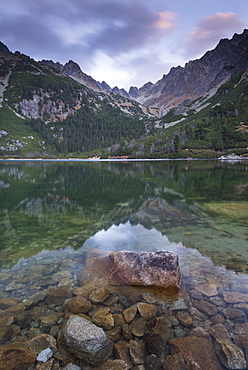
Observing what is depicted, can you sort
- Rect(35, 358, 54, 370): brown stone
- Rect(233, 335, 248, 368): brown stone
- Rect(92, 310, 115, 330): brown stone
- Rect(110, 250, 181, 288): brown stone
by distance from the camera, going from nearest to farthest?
1. Rect(35, 358, 54, 370): brown stone
2. Rect(233, 335, 248, 368): brown stone
3. Rect(92, 310, 115, 330): brown stone
4. Rect(110, 250, 181, 288): brown stone

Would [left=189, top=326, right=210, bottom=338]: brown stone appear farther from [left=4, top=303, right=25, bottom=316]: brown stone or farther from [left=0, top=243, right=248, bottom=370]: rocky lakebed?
[left=4, top=303, right=25, bottom=316]: brown stone

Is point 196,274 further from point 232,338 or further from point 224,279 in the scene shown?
point 232,338

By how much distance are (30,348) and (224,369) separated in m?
5.07

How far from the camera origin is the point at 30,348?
561 cm

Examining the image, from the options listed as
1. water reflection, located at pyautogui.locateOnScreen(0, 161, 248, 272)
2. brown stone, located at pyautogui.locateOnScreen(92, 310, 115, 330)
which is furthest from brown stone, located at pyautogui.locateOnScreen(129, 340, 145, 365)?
water reflection, located at pyautogui.locateOnScreen(0, 161, 248, 272)

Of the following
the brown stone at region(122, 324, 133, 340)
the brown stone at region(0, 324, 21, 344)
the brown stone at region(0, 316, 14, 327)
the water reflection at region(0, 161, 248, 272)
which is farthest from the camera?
the water reflection at region(0, 161, 248, 272)

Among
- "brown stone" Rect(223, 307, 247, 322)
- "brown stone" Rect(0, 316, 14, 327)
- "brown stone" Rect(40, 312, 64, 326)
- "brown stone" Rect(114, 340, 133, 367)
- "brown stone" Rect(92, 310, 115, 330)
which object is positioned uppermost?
"brown stone" Rect(223, 307, 247, 322)

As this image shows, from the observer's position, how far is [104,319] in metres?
6.66

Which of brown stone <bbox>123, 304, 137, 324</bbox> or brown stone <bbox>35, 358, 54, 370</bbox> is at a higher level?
brown stone <bbox>35, 358, 54, 370</bbox>

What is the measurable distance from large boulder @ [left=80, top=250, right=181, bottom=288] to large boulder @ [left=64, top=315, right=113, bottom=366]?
3.27m

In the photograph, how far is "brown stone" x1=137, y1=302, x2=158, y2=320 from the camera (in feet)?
22.6

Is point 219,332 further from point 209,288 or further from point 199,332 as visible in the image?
point 209,288

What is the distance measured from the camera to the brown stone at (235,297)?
7491 mm

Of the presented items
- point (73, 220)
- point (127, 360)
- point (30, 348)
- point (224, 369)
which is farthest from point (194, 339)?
point (73, 220)
